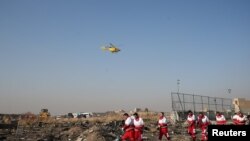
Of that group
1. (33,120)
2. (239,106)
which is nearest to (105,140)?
(33,120)

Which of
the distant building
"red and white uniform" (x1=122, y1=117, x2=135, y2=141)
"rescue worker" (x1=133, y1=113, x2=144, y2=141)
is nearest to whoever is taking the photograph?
"red and white uniform" (x1=122, y1=117, x2=135, y2=141)

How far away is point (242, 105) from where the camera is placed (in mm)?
56000

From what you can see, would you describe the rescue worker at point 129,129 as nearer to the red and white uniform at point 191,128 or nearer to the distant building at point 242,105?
the red and white uniform at point 191,128

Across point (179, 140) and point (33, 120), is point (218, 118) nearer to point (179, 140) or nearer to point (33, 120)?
point (179, 140)

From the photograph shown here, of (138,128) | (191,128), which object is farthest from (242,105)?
(138,128)

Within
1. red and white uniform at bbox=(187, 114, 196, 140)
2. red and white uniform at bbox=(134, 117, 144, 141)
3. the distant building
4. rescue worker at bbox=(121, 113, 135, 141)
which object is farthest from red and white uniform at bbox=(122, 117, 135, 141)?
the distant building

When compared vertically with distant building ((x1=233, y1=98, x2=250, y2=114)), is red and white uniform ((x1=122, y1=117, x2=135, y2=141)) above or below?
below

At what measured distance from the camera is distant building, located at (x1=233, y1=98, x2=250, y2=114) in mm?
54656

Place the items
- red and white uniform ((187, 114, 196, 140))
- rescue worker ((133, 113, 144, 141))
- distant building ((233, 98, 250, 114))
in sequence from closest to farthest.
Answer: rescue worker ((133, 113, 144, 141)) → red and white uniform ((187, 114, 196, 140)) → distant building ((233, 98, 250, 114))

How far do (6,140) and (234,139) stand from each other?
17.5 m

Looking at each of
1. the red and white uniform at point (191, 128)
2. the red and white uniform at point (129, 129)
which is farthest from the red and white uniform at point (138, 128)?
the red and white uniform at point (191, 128)

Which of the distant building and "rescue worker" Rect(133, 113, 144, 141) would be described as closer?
"rescue worker" Rect(133, 113, 144, 141)

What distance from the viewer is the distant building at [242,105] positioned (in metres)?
54.7

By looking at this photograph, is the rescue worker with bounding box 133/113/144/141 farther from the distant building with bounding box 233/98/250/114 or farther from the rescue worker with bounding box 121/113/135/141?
the distant building with bounding box 233/98/250/114
